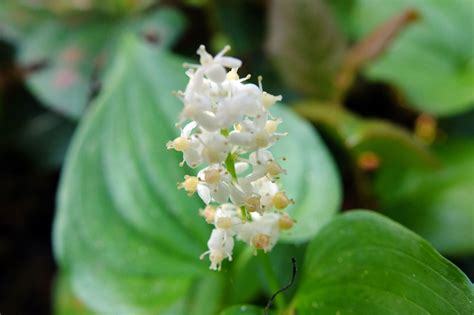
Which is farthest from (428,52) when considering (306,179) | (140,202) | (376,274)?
(376,274)

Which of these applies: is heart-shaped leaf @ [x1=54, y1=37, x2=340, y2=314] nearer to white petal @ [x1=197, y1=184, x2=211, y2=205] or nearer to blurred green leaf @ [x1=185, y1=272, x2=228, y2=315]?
blurred green leaf @ [x1=185, y1=272, x2=228, y2=315]

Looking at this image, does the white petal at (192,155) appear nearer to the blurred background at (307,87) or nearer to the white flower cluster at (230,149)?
the white flower cluster at (230,149)

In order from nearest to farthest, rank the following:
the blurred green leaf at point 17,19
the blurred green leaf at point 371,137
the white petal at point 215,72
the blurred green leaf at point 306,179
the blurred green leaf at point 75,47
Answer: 1. the white petal at point 215,72
2. the blurred green leaf at point 306,179
3. the blurred green leaf at point 371,137
4. the blurred green leaf at point 75,47
5. the blurred green leaf at point 17,19

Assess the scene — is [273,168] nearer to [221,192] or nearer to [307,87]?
[221,192]

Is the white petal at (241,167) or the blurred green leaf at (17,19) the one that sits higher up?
the white petal at (241,167)

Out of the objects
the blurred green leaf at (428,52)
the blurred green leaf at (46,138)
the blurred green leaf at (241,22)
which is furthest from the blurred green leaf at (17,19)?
the blurred green leaf at (428,52)

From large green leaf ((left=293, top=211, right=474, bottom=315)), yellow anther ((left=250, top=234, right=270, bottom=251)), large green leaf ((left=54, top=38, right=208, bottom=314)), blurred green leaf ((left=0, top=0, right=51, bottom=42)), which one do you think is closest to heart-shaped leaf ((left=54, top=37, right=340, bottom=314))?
large green leaf ((left=54, top=38, right=208, bottom=314))
